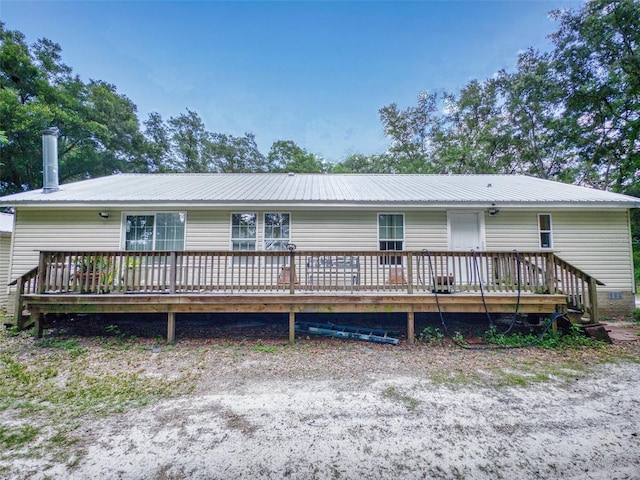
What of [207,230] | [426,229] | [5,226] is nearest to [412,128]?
[426,229]

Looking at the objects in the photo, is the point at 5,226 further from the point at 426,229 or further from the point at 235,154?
the point at 235,154

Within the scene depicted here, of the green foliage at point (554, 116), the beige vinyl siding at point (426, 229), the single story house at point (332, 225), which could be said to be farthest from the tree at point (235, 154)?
the beige vinyl siding at point (426, 229)

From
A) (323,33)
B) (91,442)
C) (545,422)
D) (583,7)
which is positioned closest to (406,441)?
(545,422)

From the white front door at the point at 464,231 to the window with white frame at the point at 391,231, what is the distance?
1.42 m

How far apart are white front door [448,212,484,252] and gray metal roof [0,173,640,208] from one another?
0.60m

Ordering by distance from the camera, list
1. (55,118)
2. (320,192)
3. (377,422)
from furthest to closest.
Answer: (55,118)
(320,192)
(377,422)

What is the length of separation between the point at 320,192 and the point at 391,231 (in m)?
2.37

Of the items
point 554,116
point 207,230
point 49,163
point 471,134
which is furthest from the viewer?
point 471,134

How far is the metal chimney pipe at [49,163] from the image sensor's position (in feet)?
27.2

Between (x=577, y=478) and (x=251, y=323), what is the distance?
235 inches

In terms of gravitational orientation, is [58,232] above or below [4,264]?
above

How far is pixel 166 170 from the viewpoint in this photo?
23.6 metres

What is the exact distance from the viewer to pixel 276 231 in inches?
311

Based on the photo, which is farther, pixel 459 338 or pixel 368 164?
pixel 368 164
